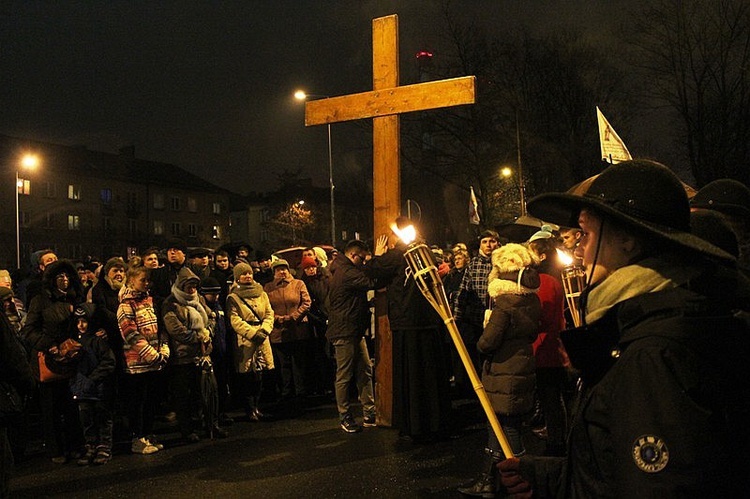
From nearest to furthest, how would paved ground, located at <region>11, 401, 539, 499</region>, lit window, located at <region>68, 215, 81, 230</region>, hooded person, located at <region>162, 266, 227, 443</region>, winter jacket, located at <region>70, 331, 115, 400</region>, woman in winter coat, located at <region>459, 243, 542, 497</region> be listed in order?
1. woman in winter coat, located at <region>459, 243, 542, 497</region>
2. paved ground, located at <region>11, 401, 539, 499</region>
3. winter jacket, located at <region>70, 331, 115, 400</region>
4. hooded person, located at <region>162, 266, 227, 443</region>
5. lit window, located at <region>68, 215, 81, 230</region>

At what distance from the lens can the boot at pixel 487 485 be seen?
5664 millimetres

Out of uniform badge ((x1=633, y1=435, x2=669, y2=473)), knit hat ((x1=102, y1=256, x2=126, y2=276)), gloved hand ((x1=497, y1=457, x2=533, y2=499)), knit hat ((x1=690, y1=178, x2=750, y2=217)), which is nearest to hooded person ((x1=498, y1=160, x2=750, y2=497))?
uniform badge ((x1=633, y1=435, x2=669, y2=473))

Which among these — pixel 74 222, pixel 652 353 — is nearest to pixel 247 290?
pixel 652 353

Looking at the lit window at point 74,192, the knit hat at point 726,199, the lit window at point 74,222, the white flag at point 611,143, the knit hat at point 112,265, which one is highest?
the lit window at point 74,192

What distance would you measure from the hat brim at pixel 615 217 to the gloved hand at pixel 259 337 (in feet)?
23.2

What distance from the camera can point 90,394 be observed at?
7215mm

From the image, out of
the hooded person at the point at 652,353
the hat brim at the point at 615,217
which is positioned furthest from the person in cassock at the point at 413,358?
the hooded person at the point at 652,353

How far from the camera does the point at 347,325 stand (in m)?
8.45

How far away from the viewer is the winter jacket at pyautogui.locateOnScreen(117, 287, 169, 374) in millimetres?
7504

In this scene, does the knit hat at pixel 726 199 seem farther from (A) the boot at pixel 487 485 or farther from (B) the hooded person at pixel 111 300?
(B) the hooded person at pixel 111 300

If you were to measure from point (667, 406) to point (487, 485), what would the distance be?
4343mm

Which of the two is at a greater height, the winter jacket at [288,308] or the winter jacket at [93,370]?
the winter jacket at [288,308]

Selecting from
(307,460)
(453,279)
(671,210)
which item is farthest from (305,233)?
(671,210)

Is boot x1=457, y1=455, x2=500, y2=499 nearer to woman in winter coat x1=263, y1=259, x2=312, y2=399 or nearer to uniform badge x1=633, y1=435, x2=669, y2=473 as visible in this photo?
uniform badge x1=633, y1=435, x2=669, y2=473
